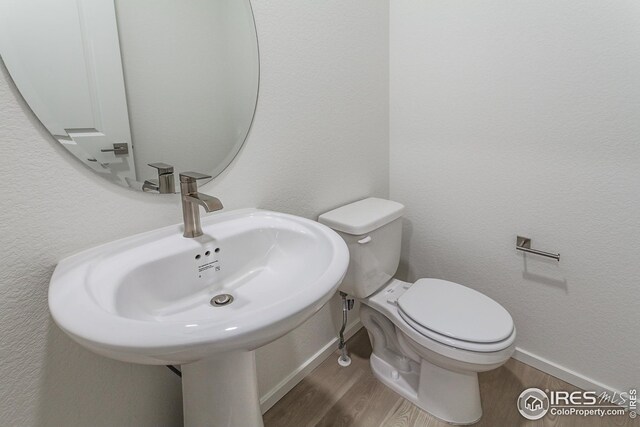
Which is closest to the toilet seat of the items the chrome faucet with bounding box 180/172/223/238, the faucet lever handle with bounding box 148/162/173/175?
the chrome faucet with bounding box 180/172/223/238

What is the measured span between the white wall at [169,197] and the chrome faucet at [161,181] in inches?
1.4

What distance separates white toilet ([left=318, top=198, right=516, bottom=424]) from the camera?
1.06m

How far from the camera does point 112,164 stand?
2.53 ft

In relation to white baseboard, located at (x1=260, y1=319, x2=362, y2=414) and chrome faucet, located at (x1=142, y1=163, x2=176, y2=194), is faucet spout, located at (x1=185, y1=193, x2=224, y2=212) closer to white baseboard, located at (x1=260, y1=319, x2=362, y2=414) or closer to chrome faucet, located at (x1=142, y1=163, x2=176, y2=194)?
chrome faucet, located at (x1=142, y1=163, x2=176, y2=194)

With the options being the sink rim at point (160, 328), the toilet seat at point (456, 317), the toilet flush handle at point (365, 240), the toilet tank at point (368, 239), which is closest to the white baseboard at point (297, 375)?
the toilet tank at point (368, 239)

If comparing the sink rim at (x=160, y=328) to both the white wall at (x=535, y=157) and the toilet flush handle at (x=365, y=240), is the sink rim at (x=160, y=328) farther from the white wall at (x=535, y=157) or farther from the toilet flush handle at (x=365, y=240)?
the white wall at (x=535, y=157)

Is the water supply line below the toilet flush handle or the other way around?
below

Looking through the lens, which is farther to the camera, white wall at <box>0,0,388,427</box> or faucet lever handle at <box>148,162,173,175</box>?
faucet lever handle at <box>148,162,173,175</box>

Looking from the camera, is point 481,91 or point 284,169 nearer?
point 284,169

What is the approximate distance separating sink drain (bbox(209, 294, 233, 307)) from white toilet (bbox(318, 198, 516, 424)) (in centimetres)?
56

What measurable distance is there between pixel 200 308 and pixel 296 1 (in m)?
1.04

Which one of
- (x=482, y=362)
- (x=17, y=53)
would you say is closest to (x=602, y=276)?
(x=482, y=362)

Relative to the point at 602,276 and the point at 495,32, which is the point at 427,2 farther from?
the point at 602,276

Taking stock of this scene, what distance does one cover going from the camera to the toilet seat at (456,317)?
1.04 m
